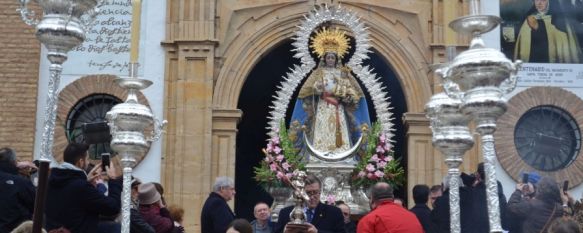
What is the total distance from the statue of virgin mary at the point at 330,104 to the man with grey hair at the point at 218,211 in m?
5.17

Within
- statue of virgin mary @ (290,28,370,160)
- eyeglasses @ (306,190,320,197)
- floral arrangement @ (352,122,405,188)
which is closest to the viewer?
eyeglasses @ (306,190,320,197)

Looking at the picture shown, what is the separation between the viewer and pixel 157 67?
47.2 feet

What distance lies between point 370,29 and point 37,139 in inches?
206

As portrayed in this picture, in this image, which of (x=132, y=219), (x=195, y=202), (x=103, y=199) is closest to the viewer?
(x=103, y=199)

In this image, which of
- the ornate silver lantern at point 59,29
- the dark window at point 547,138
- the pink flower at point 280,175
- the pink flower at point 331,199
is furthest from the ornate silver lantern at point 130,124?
the dark window at point 547,138

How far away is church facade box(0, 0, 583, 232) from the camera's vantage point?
1404 centimetres

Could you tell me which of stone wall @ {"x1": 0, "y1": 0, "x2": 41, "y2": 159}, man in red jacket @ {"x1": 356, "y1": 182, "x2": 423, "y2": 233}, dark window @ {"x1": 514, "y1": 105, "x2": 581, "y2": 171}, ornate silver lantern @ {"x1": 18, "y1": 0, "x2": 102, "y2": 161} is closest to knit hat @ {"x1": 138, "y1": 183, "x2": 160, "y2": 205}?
man in red jacket @ {"x1": 356, "y1": 182, "x2": 423, "y2": 233}

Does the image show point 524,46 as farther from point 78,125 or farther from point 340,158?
point 78,125

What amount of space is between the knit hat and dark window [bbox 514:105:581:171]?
7.67 metres

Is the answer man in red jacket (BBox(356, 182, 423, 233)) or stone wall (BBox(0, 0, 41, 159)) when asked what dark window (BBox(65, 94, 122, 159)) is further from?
man in red jacket (BBox(356, 182, 423, 233))

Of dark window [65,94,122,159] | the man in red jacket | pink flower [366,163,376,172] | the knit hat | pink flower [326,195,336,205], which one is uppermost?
dark window [65,94,122,159]

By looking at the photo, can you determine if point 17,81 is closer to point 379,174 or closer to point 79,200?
point 379,174

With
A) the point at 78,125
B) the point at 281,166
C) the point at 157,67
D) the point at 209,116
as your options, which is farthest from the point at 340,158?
the point at 78,125

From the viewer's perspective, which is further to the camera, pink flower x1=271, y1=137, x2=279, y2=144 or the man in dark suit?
pink flower x1=271, y1=137, x2=279, y2=144
